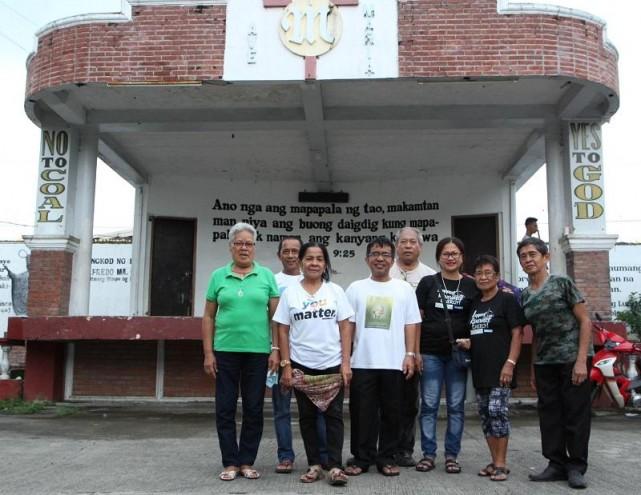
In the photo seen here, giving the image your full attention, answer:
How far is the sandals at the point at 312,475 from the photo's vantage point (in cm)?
411

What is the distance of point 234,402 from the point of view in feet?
14.5

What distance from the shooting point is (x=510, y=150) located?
35.7 feet

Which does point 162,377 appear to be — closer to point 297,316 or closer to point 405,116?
point 405,116

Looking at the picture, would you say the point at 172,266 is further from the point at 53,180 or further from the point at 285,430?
the point at 285,430

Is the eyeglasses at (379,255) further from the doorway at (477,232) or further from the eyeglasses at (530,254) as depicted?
the doorway at (477,232)

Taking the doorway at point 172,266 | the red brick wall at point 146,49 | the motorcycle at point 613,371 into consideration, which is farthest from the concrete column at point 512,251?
the red brick wall at point 146,49

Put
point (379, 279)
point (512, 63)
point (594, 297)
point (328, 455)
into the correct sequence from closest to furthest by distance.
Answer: point (328, 455)
point (379, 279)
point (512, 63)
point (594, 297)

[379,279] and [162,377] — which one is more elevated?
[379,279]

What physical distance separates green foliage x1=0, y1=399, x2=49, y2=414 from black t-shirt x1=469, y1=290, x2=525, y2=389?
612 centimetres

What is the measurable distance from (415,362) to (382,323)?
0.35 metres

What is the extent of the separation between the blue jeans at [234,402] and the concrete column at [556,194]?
5835mm

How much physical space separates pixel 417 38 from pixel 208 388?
5.36 metres

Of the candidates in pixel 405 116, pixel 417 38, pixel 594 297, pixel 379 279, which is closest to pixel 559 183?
pixel 594 297

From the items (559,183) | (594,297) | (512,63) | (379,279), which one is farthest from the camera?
(559,183)
